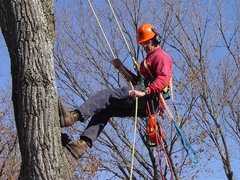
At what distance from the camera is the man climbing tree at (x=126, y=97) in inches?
143

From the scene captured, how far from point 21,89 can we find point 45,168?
0.52 meters

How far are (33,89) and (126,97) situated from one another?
1346 millimetres

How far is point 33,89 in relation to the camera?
2.79 m

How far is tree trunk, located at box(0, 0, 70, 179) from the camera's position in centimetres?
273

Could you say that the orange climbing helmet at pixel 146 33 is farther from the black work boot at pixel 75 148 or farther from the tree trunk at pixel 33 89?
the tree trunk at pixel 33 89

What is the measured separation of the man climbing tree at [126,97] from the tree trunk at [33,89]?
56cm

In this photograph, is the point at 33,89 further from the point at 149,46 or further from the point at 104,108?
the point at 149,46

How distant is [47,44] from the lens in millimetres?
2873

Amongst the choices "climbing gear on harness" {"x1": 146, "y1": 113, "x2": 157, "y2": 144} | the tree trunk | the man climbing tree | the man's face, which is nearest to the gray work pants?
the man climbing tree

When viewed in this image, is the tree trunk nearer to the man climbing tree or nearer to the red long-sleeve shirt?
the man climbing tree

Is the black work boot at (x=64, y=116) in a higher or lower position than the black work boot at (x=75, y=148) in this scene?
higher

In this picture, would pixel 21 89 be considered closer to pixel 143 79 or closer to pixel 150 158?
pixel 143 79

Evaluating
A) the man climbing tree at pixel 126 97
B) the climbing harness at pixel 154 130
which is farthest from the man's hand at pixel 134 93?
the climbing harness at pixel 154 130

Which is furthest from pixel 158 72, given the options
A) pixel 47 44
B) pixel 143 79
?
pixel 47 44
